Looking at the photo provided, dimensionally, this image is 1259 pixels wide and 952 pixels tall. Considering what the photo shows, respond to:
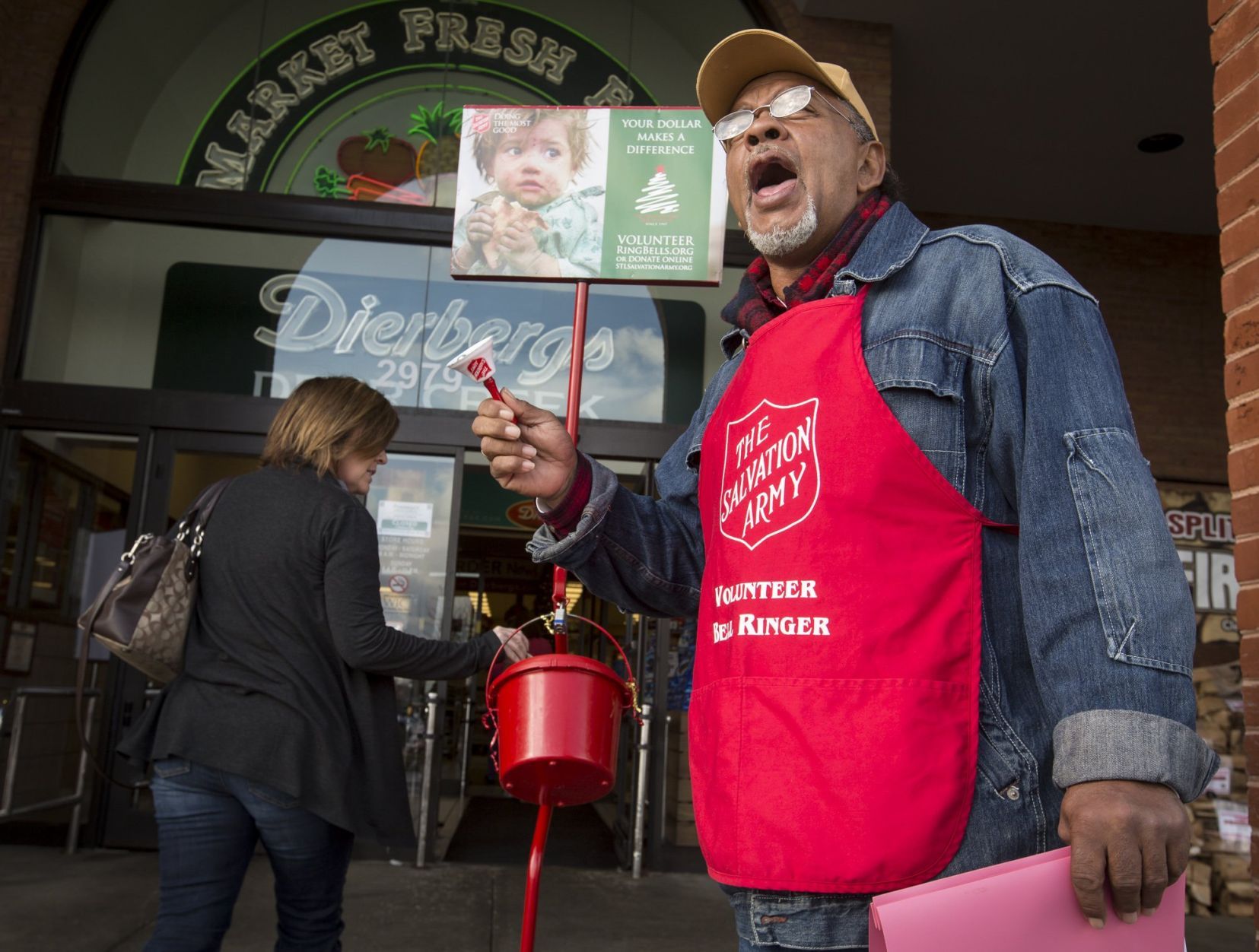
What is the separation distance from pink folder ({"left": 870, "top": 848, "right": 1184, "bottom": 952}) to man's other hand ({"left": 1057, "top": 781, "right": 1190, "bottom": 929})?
0.01 meters

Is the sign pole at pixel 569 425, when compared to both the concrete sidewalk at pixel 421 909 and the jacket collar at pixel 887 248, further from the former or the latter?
the concrete sidewalk at pixel 421 909

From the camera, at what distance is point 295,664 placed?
2518 millimetres

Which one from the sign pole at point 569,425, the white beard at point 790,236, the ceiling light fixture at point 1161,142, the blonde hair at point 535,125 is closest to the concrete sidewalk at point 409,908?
the sign pole at point 569,425

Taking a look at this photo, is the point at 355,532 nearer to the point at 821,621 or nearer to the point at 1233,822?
the point at 821,621

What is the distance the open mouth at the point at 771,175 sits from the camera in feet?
5.57

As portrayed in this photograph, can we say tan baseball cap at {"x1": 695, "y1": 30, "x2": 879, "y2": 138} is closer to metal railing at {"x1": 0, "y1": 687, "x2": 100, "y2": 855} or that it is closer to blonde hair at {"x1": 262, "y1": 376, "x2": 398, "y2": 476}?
blonde hair at {"x1": 262, "y1": 376, "x2": 398, "y2": 476}

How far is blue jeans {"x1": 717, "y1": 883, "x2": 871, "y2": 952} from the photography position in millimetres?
1230

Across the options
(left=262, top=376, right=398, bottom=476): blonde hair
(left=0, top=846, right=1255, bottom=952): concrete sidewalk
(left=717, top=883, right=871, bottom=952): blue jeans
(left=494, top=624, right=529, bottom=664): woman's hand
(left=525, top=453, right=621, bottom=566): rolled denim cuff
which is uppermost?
(left=262, top=376, right=398, bottom=476): blonde hair

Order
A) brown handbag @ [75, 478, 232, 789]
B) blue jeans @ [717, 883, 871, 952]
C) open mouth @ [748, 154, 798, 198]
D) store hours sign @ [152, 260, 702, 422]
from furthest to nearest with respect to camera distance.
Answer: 1. store hours sign @ [152, 260, 702, 422]
2. brown handbag @ [75, 478, 232, 789]
3. open mouth @ [748, 154, 798, 198]
4. blue jeans @ [717, 883, 871, 952]

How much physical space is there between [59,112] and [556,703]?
20.1ft

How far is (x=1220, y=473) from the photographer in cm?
794

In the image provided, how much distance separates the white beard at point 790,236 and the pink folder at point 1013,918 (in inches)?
38.5

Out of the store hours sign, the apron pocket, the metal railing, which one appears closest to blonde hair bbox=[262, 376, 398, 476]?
the apron pocket

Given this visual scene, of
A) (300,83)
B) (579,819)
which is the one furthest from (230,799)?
(579,819)
